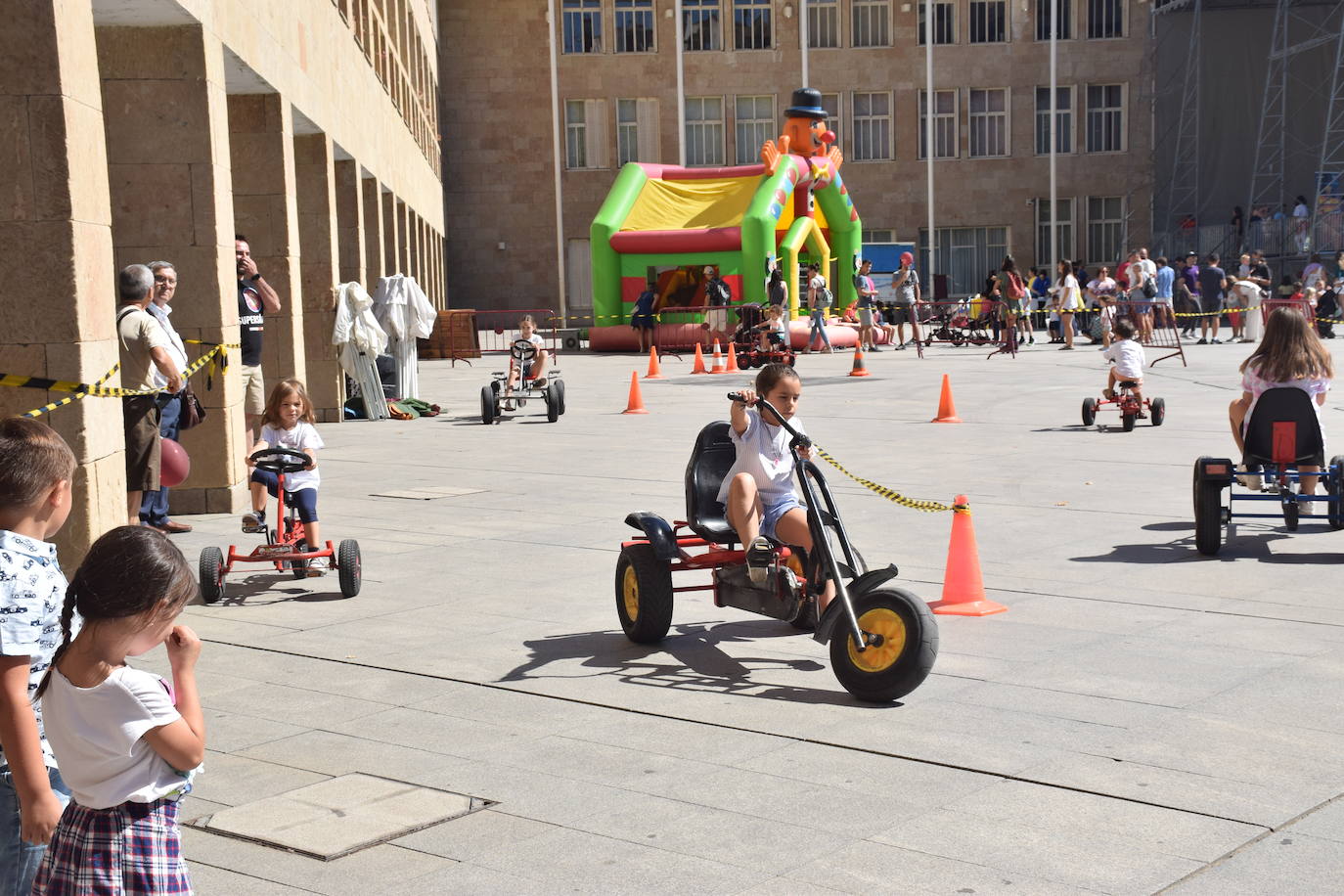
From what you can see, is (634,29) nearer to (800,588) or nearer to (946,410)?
(946,410)

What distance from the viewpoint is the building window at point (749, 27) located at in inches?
2060

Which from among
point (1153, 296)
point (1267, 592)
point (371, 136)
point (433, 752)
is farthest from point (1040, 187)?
point (433, 752)

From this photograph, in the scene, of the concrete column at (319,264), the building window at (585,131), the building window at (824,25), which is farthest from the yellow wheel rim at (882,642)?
the building window at (824,25)

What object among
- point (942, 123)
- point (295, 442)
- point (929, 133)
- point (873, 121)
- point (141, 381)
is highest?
point (873, 121)

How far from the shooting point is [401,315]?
2066 cm

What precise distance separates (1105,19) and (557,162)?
18.2 m

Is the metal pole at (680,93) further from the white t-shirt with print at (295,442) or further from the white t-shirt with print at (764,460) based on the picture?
the white t-shirt with print at (764,460)

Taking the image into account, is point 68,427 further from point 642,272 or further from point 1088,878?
point 642,272

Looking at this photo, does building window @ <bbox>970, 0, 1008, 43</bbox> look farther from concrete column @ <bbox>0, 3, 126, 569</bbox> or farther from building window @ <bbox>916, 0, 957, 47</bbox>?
concrete column @ <bbox>0, 3, 126, 569</bbox>

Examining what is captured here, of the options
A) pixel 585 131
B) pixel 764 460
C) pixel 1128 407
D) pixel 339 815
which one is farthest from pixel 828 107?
pixel 339 815

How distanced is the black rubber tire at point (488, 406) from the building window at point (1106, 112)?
127 feet

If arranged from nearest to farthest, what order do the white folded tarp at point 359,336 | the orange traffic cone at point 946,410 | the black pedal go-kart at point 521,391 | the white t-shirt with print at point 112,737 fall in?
the white t-shirt with print at point 112,737 < the orange traffic cone at point 946,410 < the black pedal go-kart at point 521,391 < the white folded tarp at point 359,336

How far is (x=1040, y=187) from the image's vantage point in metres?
53.3

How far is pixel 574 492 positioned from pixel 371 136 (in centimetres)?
1442
